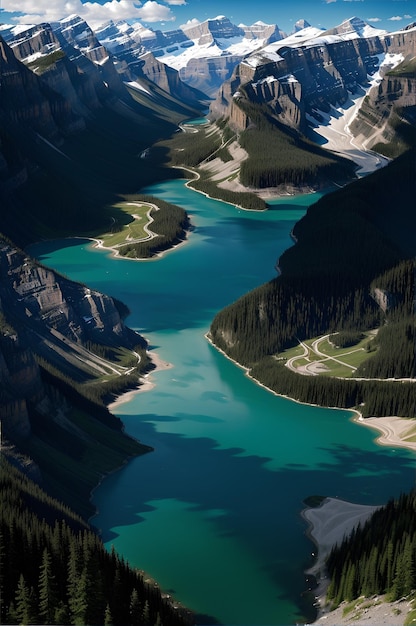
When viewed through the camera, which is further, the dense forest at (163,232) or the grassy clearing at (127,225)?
the grassy clearing at (127,225)

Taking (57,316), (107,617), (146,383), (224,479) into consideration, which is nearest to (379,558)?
(107,617)

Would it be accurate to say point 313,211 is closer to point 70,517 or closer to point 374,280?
point 374,280

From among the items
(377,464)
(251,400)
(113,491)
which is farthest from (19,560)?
(251,400)

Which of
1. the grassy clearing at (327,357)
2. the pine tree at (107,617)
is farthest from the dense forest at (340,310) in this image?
the pine tree at (107,617)

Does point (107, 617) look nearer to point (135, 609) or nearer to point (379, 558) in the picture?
point (135, 609)

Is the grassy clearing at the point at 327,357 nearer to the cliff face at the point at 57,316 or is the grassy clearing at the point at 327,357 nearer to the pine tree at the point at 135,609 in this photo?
the cliff face at the point at 57,316

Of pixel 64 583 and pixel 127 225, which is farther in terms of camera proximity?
pixel 127 225
